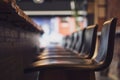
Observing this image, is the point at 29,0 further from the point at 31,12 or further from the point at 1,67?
the point at 1,67

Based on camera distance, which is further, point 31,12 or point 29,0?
point 31,12

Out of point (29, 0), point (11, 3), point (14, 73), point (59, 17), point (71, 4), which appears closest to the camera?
point (11, 3)

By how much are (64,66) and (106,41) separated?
32 centimetres

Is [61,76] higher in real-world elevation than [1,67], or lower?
lower

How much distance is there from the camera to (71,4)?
15.1m

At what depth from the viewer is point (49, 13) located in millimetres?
15883

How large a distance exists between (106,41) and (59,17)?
47.1 ft

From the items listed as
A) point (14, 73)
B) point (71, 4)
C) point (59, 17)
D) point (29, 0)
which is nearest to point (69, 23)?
point (59, 17)

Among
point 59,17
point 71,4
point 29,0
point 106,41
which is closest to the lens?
point 106,41

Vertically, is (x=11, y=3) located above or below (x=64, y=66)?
above

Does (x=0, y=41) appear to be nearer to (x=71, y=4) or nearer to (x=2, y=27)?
(x=2, y=27)

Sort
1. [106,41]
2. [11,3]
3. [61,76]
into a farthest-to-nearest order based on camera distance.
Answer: [61,76] → [106,41] → [11,3]

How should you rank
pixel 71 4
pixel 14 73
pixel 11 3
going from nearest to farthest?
Result: pixel 11 3
pixel 14 73
pixel 71 4

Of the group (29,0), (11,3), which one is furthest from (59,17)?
(11,3)
